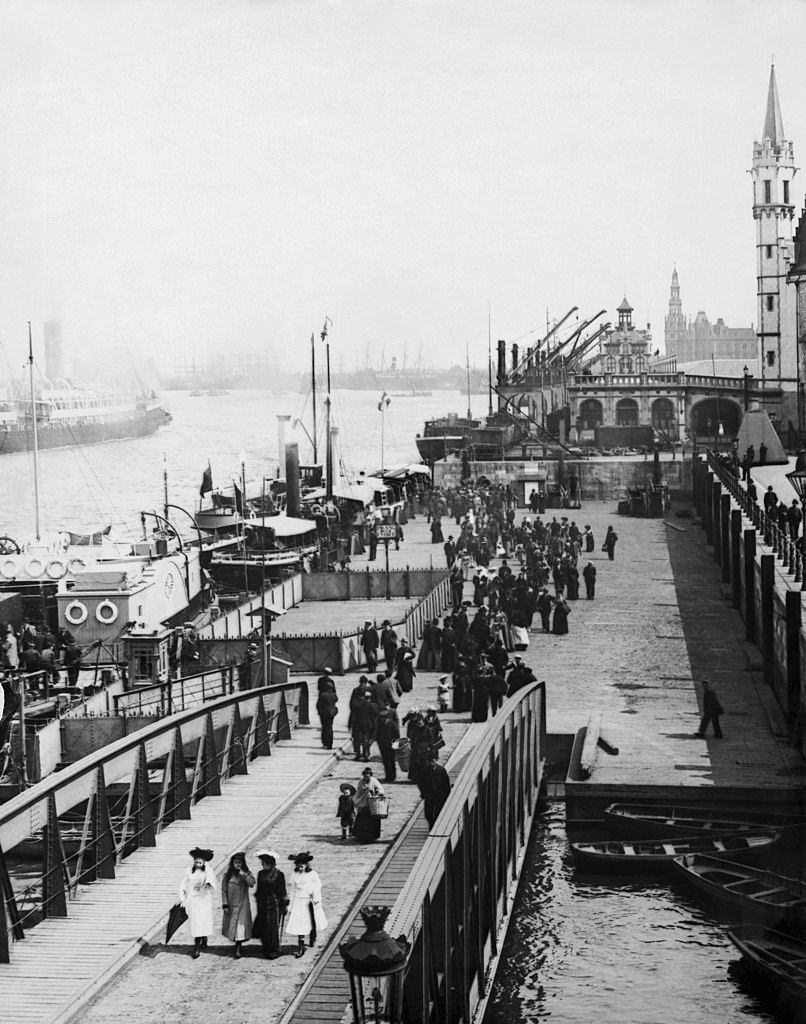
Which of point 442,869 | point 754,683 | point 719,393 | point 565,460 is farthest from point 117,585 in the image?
point 719,393

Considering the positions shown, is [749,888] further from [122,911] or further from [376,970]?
[376,970]

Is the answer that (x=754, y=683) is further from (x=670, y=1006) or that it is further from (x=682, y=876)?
(x=670, y=1006)

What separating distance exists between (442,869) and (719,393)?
98.9 m

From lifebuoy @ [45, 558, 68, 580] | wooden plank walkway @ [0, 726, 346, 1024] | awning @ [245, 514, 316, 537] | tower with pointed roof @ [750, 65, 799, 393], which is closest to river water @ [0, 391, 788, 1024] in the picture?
wooden plank walkway @ [0, 726, 346, 1024]

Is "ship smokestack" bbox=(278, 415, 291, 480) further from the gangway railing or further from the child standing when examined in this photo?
the child standing

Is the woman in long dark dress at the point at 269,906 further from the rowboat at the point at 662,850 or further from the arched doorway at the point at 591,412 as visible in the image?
the arched doorway at the point at 591,412

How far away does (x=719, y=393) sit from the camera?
10775cm

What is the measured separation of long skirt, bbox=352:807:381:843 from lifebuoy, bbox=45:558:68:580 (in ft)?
75.0

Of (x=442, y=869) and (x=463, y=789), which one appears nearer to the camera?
(x=442, y=869)

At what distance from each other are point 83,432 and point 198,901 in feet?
456

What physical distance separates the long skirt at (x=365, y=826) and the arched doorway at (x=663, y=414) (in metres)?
93.5

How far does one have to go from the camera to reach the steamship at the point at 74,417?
12731 cm

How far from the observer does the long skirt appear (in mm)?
17844

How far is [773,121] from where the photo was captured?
112562 mm
